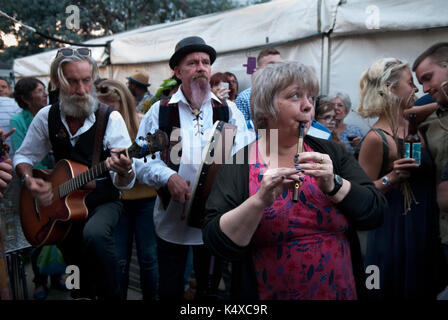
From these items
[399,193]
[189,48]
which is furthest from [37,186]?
[399,193]

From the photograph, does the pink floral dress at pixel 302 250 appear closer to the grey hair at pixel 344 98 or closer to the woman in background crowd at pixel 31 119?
the grey hair at pixel 344 98

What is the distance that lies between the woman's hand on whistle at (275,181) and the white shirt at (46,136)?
1.31 m

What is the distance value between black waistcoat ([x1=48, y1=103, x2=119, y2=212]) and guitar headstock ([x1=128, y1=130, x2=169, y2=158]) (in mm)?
415

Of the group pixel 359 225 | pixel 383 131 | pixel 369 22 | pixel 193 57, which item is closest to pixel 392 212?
pixel 383 131

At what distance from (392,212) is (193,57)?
162 cm

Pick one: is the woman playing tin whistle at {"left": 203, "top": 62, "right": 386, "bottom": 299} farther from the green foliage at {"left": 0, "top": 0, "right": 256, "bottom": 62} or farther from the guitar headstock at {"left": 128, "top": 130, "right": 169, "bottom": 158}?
the green foliage at {"left": 0, "top": 0, "right": 256, "bottom": 62}

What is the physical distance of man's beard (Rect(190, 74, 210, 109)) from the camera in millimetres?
2182

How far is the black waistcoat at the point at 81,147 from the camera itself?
234 centimetres

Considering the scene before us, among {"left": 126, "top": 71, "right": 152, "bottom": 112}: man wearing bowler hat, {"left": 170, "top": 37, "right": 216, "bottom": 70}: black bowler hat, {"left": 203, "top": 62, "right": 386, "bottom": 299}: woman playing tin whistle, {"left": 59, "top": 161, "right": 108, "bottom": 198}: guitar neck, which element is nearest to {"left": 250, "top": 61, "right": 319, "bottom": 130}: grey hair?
{"left": 203, "top": 62, "right": 386, "bottom": 299}: woman playing tin whistle

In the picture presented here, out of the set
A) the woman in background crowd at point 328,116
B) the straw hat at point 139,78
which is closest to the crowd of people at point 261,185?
the woman in background crowd at point 328,116

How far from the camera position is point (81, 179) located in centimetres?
225

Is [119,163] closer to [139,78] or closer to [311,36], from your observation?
[139,78]

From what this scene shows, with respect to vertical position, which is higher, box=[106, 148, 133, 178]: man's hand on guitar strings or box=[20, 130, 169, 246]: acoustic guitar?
box=[106, 148, 133, 178]: man's hand on guitar strings

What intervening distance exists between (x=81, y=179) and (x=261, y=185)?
4.80ft
